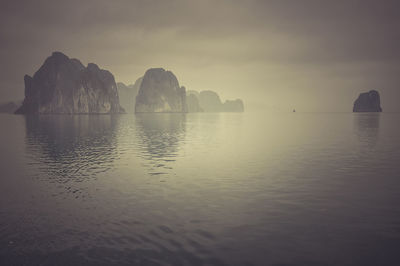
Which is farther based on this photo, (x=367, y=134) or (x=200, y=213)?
(x=367, y=134)

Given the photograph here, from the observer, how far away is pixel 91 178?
841 inches

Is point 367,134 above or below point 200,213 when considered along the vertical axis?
above

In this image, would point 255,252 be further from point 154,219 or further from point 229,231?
point 154,219

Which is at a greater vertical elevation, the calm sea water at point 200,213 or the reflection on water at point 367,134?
the reflection on water at point 367,134

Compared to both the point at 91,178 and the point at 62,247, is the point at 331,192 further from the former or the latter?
the point at 91,178

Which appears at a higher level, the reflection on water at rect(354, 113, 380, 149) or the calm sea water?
the reflection on water at rect(354, 113, 380, 149)

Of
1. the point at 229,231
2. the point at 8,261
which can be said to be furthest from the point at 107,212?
the point at 229,231

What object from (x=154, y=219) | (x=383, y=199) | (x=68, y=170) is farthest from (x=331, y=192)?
(x=68, y=170)

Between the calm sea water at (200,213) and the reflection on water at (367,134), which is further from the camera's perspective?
the reflection on water at (367,134)

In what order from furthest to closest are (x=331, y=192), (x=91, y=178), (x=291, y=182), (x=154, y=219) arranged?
(x=91, y=178) → (x=291, y=182) → (x=331, y=192) → (x=154, y=219)

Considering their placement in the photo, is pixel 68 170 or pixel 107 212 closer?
pixel 107 212

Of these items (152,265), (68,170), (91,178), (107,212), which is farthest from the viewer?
(68,170)

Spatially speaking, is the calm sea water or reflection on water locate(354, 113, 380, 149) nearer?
the calm sea water

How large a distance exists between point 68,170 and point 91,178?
4.39 m
